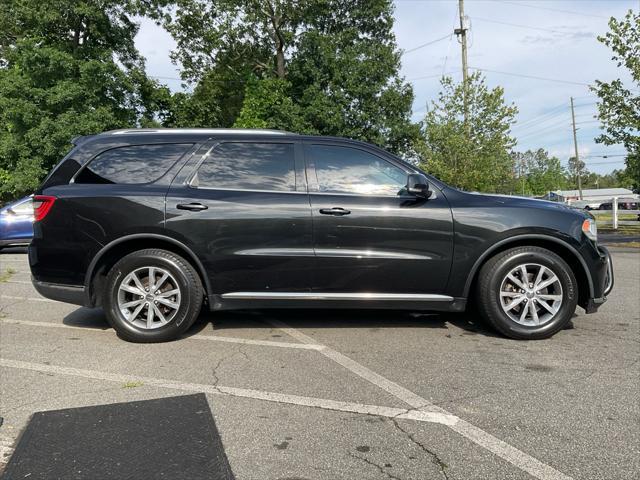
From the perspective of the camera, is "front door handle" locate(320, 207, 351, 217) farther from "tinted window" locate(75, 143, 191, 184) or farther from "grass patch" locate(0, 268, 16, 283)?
"grass patch" locate(0, 268, 16, 283)

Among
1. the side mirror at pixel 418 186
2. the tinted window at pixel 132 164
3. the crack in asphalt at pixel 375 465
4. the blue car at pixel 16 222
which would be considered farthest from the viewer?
the blue car at pixel 16 222

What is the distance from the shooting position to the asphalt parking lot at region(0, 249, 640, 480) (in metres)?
2.61

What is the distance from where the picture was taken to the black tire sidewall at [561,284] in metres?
4.57

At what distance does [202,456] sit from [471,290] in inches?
120

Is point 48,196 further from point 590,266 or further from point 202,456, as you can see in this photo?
point 590,266

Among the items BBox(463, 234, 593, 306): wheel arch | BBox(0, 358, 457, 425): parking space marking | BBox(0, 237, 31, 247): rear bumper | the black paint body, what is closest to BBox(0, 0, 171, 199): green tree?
BBox(0, 237, 31, 247): rear bumper

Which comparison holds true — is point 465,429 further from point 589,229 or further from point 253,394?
point 589,229

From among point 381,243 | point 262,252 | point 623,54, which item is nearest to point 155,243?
point 262,252

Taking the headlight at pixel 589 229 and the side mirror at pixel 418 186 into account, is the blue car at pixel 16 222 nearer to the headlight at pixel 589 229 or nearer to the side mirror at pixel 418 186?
the side mirror at pixel 418 186

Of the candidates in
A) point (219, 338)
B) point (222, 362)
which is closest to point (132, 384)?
point (222, 362)

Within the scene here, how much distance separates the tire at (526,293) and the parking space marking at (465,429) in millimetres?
1457

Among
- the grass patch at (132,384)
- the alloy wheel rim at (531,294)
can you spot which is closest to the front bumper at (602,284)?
the alloy wheel rim at (531,294)

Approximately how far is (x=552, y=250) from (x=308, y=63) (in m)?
22.9

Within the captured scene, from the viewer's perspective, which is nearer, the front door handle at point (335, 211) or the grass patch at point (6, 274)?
the front door handle at point (335, 211)
